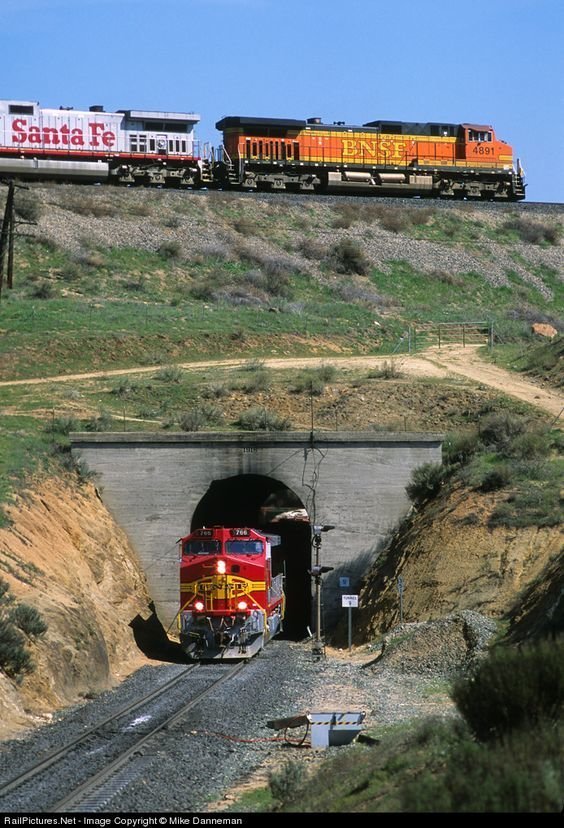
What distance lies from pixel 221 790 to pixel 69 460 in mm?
23907

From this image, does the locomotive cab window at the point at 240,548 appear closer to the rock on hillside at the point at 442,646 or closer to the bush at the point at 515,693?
the rock on hillside at the point at 442,646

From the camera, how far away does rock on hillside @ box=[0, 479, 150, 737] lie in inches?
1011

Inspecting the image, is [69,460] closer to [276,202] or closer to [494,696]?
[494,696]

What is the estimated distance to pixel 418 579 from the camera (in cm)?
3575

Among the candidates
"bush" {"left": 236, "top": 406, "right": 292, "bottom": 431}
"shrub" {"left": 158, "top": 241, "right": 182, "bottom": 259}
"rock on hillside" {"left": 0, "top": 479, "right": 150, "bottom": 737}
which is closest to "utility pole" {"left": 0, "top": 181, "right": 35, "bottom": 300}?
"shrub" {"left": 158, "top": 241, "right": 182, "bottom": 259}

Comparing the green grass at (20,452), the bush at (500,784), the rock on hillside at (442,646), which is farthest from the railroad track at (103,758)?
the green grass at (20,452)

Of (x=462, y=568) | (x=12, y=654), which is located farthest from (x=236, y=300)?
(x=12, y=654)

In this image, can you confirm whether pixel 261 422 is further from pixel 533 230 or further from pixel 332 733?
pixel 533 230

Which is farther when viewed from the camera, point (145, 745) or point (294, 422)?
point (294, 422)

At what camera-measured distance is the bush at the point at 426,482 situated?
1603 inches

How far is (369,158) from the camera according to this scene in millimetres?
75938

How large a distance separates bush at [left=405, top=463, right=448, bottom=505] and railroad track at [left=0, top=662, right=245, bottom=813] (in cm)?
1485

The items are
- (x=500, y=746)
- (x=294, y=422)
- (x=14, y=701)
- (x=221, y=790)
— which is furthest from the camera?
(x=294, y=422)

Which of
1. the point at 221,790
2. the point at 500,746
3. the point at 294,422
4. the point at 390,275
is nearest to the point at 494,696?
the point at 500,746
